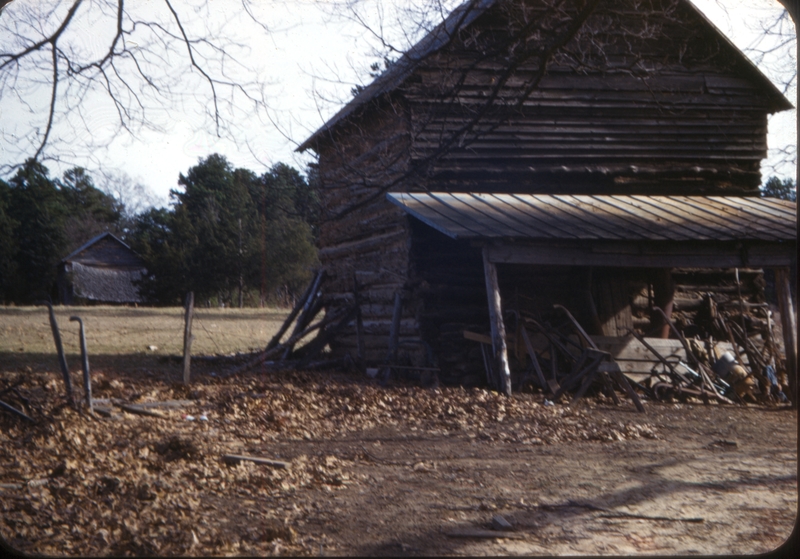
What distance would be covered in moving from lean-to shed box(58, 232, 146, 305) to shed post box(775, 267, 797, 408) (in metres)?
28.3

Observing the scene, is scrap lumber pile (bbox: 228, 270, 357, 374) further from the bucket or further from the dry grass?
the bucket

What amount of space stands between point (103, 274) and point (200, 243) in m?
7.72

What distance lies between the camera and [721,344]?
12.1m

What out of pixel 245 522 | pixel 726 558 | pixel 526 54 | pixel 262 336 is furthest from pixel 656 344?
pixel 262 336

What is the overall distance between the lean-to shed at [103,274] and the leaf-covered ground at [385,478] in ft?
82.6

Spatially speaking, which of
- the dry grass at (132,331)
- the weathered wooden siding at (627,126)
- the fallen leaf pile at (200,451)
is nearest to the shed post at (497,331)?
the fallen leaf pile at (200,451)

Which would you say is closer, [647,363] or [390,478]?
[390,478]

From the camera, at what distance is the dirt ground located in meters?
3.86

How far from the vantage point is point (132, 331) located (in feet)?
65.4

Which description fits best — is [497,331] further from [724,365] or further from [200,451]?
[200,451]

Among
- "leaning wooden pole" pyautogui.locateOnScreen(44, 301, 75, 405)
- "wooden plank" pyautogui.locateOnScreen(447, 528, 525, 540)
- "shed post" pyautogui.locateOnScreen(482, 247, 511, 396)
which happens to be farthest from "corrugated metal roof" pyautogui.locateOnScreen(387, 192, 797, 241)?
"wooden plank" pyautogui.locateOnScreen(447, 528, 525, 540)

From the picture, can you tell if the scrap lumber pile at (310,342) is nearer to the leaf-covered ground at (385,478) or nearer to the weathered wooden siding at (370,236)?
the weathered wooden siding at (370,236)

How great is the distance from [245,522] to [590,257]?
778 cm

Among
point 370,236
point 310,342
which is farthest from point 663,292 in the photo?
point 310,342
